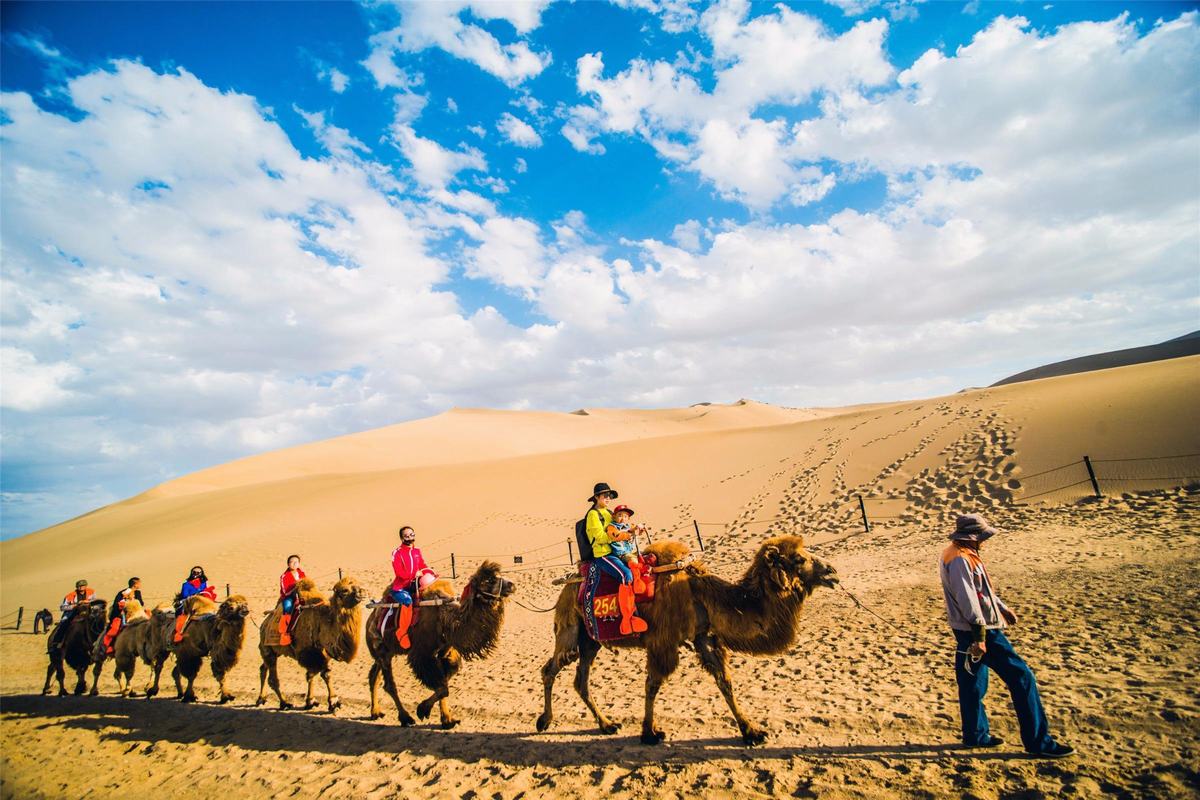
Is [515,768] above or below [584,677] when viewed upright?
below

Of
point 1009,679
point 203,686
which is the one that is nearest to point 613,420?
point 203,686

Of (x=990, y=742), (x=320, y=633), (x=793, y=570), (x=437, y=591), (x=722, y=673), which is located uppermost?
(x=437, y=591)

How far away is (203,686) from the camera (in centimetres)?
1144

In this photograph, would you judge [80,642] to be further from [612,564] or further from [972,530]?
[972,530]

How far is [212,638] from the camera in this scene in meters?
9.88

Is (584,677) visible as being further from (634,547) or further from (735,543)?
(735,543)

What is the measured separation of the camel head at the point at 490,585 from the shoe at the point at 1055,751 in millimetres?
5503

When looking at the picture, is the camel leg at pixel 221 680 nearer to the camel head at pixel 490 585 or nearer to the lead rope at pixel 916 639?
the camel head at pixel 490 585

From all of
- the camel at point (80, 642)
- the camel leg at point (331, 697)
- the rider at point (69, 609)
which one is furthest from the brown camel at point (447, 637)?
the rider at point (69, 609)

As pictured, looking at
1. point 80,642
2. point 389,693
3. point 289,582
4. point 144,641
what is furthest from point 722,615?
point 80,642

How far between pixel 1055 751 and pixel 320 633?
363 inches

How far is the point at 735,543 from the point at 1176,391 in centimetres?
1615

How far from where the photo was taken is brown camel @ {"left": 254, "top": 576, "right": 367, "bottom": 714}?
835cm

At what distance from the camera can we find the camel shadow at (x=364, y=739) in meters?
5.30
